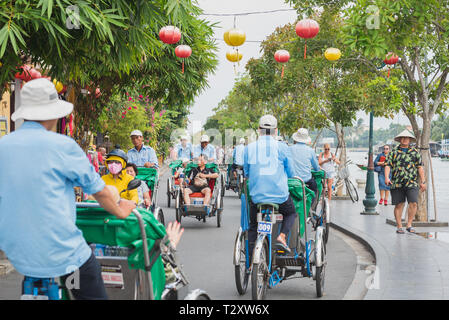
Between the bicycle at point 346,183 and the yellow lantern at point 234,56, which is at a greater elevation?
the yellow lantern at point 234,56

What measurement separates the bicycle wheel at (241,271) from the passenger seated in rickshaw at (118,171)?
75.1 inches

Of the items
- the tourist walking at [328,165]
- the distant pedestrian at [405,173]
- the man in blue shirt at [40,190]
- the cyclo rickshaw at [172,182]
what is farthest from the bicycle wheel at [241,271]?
the tourist walking at [328,165]

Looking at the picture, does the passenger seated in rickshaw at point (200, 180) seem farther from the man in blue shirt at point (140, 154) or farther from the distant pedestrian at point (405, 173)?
the distant pedestrian at point (405, 173)

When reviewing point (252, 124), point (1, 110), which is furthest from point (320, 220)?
point (252, 124)

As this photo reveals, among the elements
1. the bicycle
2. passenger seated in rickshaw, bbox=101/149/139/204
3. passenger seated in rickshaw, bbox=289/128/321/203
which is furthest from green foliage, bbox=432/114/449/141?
passenger seated in rickshaw, bbox=101/149/139/204

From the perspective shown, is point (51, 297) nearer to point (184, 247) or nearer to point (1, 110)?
point (184, 247)

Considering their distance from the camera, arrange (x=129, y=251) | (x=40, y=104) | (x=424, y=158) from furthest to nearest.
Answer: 1. (x=424, y=158)
2. (x=129, y=251)
3. (x=40, y=104)

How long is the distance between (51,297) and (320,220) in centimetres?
699

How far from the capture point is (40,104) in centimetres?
320

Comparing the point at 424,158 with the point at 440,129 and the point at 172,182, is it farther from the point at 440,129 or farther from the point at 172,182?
the point at 440,129

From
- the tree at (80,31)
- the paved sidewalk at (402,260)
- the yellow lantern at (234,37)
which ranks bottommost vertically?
the paved sidewalk at (402,260)

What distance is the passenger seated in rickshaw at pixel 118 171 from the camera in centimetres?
745

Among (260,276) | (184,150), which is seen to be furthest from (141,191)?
(184,150)

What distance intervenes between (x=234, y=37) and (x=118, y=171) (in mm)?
4654
